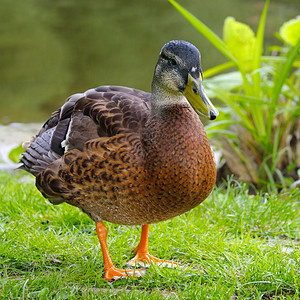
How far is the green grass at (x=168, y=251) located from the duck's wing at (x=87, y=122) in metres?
0.50

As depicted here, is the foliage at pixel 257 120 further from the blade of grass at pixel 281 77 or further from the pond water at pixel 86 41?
the pond water at pixel 86 41

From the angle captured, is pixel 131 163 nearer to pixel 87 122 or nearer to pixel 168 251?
pixel 87 122

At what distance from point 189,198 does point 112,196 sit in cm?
39

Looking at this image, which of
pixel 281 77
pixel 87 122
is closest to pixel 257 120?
pixel 281 77

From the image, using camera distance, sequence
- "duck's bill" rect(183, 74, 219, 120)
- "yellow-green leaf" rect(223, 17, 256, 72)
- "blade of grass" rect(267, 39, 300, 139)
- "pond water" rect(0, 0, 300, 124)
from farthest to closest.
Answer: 1. "pond water" rect(0, 0, 300, 124)
2. "yellow-green leaf" rect(223, 17, 256, 72)
3. "blade of grass" rect(267, 39, 300, 139)
4. "duck's bill" rect(183, 74, 219, 120)

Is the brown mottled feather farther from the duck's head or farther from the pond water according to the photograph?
the pond water

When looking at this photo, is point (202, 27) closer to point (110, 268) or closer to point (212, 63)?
point (110, 268)

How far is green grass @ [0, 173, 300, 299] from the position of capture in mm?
2633

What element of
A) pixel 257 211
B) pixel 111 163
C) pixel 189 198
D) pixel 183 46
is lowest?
pixel 257 211

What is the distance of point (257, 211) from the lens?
11.9 ft

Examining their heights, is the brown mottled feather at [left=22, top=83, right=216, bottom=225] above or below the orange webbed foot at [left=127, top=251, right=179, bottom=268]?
above

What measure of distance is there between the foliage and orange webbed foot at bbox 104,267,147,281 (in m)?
2.05

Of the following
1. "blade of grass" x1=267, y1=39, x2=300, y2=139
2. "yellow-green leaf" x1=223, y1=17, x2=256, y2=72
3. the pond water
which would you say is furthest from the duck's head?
the pond water

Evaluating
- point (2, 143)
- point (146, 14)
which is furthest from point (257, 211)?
point (146, 14)
